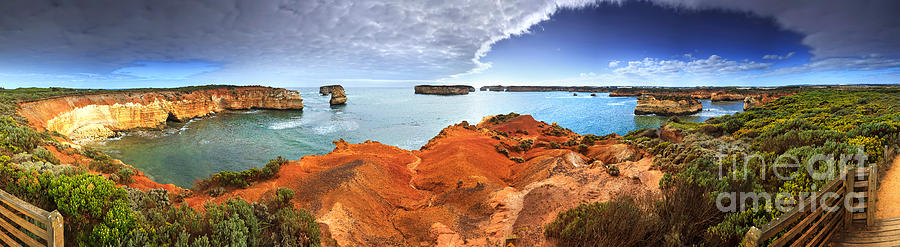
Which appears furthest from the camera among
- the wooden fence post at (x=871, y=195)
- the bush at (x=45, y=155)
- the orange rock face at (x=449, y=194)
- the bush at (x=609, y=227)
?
the bush at (x=45, y=155)

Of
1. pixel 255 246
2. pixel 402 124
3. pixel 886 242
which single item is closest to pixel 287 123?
pixel 402 124

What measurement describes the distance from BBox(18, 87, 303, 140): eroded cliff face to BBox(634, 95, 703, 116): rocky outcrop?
71106 mm

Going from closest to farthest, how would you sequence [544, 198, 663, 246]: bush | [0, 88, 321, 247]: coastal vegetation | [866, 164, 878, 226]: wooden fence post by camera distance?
[0, 88, 321, 247]: coastal vegetation, [866, 164, 878, 226]: wooden fence post, [544, 198, 663, 246]: bush

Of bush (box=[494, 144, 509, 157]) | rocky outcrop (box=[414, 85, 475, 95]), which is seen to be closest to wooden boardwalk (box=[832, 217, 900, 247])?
bush (box=[494, 144, 509, 157])

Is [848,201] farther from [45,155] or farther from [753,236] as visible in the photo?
[45,155]

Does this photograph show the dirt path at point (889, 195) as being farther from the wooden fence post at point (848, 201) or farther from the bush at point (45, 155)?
the bush at point (45, 155)

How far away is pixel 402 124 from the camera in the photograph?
42.4 meters

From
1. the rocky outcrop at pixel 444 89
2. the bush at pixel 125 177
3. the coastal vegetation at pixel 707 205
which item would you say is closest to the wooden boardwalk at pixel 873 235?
the coastal vegetation at pixel 707 205

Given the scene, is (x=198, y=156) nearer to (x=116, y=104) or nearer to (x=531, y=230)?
(x=116, y=104)

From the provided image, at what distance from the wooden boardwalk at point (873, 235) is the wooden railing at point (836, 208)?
109 millimetres

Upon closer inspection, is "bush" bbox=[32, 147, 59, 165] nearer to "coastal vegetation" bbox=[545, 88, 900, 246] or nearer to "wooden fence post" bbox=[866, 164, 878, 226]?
"coastal vegetation" bbox=[545, 88, 900, 246]

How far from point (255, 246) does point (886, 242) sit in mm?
9482

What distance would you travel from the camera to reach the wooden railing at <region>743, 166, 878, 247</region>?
13.0ft

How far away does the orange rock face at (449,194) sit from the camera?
775cm
